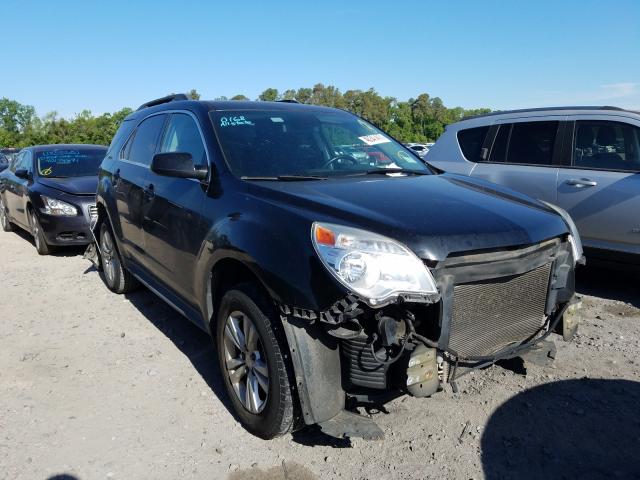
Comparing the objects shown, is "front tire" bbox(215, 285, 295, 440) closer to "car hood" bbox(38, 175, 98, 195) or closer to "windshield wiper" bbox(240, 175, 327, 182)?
"windshield wiper" bbox(240, 175, 327, 182)

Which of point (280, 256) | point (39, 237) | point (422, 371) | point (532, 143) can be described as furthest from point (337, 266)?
point (39, 237)

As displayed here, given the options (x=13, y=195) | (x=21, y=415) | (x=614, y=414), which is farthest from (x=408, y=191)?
(x=13, y=195)

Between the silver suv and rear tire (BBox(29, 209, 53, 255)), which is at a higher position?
the silver suv

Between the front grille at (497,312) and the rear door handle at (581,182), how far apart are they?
9.42 feet

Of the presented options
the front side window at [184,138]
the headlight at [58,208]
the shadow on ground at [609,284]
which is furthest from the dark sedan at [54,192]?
the shadow on ground at [609,284]

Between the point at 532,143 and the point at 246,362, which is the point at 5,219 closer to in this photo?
the point at 246,362

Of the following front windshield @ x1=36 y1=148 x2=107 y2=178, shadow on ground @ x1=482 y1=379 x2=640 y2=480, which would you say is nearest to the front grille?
shadow on ground @ x1=482 y1=379 x2=640 y2=480

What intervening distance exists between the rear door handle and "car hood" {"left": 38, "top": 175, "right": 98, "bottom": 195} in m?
6.05

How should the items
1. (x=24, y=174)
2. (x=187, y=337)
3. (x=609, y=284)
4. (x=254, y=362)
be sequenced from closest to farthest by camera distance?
(x=254, y=362) < (x=187, y=337) < (x=609, y=284) < (x=24, y=174)

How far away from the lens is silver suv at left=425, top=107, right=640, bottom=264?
199 inches

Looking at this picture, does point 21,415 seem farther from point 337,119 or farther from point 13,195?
point 13,195

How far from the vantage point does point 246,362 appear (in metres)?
2.97

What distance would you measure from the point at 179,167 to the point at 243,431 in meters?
1.60

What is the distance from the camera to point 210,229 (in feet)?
10.3
